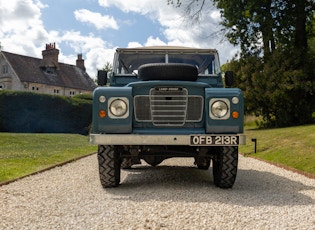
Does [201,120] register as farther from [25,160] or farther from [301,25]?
[301,25]

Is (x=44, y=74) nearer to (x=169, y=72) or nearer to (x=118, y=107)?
(x=169, y=72)

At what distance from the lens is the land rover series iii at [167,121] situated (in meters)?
5.23

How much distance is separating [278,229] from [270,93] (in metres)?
18.3

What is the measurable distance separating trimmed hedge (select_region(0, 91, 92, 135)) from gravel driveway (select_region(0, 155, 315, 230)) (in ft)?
64.7

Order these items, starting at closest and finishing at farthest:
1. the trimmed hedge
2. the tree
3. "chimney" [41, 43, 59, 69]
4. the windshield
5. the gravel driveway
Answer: the gravel driveway, the windshield, the tree, the trimmed hedge, "chimney" [41, 43, 59, 69]

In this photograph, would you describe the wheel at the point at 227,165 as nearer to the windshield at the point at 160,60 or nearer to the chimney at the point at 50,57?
the windshield at the point at 160,60

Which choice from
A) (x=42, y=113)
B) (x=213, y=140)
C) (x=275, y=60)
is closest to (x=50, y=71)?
(x=42, y=113)

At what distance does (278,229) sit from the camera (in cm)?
368

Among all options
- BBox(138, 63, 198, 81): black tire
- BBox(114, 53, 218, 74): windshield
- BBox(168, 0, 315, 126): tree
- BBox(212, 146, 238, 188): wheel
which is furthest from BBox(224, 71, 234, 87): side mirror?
BBox(168, 0, 315, 126): tree

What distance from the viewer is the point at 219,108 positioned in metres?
5.40

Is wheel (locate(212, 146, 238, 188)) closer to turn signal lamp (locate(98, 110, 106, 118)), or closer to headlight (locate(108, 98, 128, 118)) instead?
headlight (locate(108, 98, 128, 118))

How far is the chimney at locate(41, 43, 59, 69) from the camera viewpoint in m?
42.2

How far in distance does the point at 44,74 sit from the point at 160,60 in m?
36.9

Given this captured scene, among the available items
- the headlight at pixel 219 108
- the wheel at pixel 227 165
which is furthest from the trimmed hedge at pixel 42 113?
the headlight at pixel 219 108
